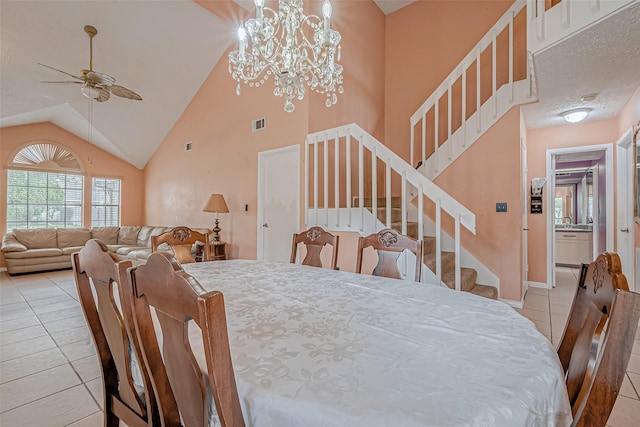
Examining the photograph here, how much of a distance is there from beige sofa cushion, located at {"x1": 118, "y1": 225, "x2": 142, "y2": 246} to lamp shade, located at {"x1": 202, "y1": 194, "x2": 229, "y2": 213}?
3147 millimetres

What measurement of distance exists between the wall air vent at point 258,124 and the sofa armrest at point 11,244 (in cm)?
488

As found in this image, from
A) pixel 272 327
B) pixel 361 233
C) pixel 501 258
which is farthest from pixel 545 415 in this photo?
pixel 501 258

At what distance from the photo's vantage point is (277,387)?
66 centimetres

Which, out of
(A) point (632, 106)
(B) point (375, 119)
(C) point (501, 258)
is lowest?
(C) point (501, 258)

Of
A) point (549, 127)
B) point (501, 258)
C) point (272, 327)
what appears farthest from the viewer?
point (549, 127)

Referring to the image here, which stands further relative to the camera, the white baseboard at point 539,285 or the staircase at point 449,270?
the white baseboard at point 539,285

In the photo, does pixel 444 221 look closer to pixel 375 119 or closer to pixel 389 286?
pixel 375 119

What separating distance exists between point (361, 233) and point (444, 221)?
152 centimetres

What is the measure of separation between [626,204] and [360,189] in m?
3.29

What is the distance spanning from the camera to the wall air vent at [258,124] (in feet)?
13.9

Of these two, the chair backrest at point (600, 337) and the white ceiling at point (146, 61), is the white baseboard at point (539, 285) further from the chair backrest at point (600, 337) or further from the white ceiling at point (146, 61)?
the chair backrest at point (600, 337)

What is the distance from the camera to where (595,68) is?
2521 mm

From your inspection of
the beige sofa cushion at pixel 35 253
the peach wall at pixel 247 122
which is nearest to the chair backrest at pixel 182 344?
the peach wall at pixel 247 122

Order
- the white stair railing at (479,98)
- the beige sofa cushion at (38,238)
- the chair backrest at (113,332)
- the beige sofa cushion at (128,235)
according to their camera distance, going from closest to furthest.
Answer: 1. the chair backrest at (113,332)
2. the white stair railing at (479,98)
3. the beige sofa cushion at (38,238)
4. the beige sofa cushion at (128,235)
